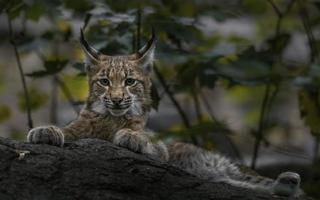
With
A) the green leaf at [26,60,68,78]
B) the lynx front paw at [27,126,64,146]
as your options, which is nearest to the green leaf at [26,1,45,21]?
the green leaf at [26,60,68,78]

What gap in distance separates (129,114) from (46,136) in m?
1.19

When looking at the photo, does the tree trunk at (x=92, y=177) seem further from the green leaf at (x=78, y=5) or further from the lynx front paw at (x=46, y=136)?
the green leaf at (x=78, y=5)

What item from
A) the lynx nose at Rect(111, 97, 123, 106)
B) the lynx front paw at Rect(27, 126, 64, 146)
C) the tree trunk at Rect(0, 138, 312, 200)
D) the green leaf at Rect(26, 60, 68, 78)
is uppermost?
the green leaf at Rect(26, 60, 68, 78)

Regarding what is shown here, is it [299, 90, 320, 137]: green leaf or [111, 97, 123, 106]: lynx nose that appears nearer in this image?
[111, 97, 123, 106]: lynx nose

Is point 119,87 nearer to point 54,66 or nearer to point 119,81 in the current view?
point 119,81

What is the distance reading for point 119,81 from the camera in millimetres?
7824

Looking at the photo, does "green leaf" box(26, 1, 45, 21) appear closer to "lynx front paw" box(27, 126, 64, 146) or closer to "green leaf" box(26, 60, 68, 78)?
"green leaf" box(26, 60, 68, 78)

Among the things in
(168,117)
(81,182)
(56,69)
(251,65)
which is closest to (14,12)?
(56,69)

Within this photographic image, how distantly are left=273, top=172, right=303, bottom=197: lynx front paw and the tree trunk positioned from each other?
1.29 feet

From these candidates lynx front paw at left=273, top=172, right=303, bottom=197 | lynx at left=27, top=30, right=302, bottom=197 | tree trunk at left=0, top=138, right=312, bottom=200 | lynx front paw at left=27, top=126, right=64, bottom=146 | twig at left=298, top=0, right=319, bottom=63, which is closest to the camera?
tree trunk at left=0, top=138, right=312, bottom=200

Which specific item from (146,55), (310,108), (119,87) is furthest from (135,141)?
(310,108)

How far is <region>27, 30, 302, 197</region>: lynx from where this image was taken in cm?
760

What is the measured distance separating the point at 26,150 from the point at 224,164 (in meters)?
1.92

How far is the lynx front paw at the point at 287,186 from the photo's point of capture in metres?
6.88
